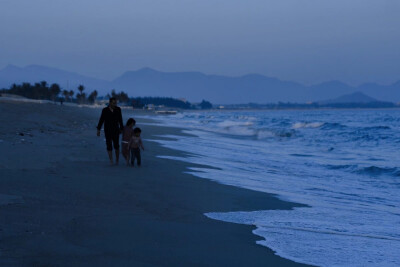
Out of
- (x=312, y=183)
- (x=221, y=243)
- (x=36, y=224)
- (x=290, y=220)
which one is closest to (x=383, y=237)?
(x=290, y=220)

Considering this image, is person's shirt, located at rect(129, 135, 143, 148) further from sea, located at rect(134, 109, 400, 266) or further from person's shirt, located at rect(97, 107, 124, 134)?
sea, located at rect(134, 109, 400, 266)

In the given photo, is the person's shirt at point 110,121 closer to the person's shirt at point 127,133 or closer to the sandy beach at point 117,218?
the person's shirt at point 127,133

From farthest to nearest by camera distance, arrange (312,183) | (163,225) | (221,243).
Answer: (312,183), (163,225), (221,243)

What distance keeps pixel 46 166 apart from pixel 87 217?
362 cm

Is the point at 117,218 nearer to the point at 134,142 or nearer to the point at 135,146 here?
the point at 135,146

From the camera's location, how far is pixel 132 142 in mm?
9906

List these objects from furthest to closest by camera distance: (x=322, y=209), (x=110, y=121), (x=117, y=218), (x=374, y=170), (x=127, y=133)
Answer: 1. (x=374, y=170)
2. (x=127, y=133)
3. (x=110, y=121)
4. (x=322, y=209)
5. (x=117, y=218)

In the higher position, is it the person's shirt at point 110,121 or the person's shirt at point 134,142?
the person's shirt at point 110,121

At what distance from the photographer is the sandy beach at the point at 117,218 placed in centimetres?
357

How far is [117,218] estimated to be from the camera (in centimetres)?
479

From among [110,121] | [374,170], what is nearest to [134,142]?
[110,121]

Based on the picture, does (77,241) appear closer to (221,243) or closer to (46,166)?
(221,243)

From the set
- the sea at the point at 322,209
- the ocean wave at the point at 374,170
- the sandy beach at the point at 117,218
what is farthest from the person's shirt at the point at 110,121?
the ocean wave at the point at 374,170

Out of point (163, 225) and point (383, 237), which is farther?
point (383, 237)
